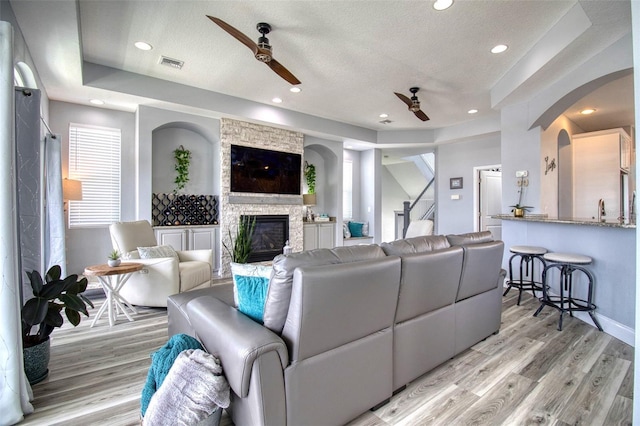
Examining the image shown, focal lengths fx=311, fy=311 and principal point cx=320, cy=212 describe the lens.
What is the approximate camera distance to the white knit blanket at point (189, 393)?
1349mm

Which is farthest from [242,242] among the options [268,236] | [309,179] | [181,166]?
[309,179]

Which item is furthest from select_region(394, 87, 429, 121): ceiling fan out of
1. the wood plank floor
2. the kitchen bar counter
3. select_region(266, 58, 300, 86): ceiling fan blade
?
the wood plank floor

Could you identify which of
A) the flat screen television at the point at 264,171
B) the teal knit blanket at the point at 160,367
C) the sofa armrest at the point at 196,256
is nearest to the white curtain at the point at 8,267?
the teal knit blanket at the point at 160,367

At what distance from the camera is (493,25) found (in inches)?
120

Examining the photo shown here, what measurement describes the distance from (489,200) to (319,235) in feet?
12.8

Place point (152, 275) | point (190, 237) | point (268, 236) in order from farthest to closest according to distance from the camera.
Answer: point (268, 236) < point (190, 237) < point (152, 275)

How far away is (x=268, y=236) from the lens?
6059 mm

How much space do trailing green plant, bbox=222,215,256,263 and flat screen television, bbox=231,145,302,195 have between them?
597 millimetres

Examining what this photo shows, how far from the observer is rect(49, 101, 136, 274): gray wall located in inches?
181

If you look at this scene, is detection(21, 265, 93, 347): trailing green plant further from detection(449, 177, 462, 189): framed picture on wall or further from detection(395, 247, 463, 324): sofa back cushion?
detection(449, 177, 462, 189): framed picture on wall

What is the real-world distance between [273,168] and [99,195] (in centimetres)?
286

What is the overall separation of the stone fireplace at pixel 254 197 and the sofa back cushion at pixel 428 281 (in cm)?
404

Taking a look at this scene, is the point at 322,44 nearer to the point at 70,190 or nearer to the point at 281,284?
the point at 281,284

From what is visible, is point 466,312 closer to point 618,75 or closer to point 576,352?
point 576,352
